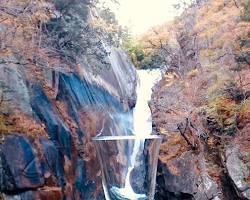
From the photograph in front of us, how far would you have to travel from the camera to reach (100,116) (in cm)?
1530

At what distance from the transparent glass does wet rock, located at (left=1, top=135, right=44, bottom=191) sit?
12.9 ft

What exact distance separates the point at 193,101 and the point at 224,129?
2.95 m

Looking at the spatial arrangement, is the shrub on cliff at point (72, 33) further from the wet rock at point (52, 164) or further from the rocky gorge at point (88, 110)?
the wet rock at point (52, 164)

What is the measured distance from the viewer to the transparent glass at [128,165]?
14.3 meters

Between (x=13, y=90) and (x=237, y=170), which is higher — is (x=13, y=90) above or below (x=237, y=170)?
above

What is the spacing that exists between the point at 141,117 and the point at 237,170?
8.47 meters

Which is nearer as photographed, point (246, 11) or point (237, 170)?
point (237, 170)

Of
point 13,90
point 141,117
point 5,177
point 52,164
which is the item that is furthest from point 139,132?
point 5,177

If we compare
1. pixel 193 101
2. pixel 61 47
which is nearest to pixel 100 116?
pixel 61 47

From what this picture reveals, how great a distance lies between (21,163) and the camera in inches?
391

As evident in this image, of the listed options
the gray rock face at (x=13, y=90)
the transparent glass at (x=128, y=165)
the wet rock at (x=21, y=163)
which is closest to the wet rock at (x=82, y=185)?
the transparent glass at (x=128, y=165)

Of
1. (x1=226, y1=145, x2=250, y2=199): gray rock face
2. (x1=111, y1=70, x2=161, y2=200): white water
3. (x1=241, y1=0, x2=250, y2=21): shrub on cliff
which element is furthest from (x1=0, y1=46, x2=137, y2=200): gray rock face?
(x1=241, y1=0, x2=250, y2=21): shrub on cliff

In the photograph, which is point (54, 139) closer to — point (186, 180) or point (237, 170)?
point (186, 180)

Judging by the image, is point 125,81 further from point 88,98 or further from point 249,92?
point 249,92
